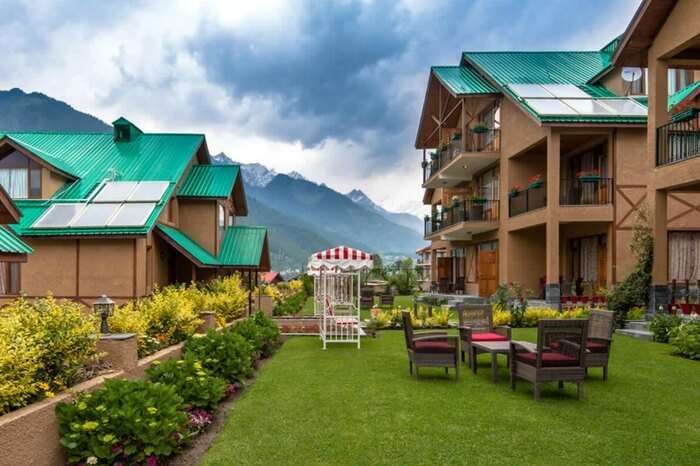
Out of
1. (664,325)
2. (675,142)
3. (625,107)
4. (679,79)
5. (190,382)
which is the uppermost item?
(679,79)

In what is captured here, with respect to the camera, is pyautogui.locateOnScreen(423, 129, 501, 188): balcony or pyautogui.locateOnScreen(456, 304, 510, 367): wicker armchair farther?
pyautogui.locateOnScreen(423, 129, 501, 188): balcony

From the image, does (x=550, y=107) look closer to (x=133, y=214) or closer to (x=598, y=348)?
(x=598, y=348)

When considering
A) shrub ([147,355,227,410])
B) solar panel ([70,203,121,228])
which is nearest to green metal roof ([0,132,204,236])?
solar panel ([70,203,121,228])

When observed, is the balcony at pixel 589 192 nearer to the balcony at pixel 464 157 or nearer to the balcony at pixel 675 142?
the balcony at pixel 464 157

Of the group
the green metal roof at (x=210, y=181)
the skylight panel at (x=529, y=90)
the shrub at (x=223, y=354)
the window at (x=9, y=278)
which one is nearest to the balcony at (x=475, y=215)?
the skylight panel at (x=529, y=90)

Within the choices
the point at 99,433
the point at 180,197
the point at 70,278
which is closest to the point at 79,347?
the point at 99,433

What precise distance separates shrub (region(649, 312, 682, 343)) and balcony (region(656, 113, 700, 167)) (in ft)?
14.6

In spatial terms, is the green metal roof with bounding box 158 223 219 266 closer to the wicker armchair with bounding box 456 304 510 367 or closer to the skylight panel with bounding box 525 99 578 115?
the wicker armchair with bounding box 456 304 510 367

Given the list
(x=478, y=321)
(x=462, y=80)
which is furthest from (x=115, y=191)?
(x=462, y=80)

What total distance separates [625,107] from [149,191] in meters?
19.0

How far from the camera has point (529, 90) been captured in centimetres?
2325

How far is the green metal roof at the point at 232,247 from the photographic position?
18203 mm

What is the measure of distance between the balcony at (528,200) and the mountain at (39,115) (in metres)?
144

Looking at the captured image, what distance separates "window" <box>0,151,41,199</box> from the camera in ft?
59.1
